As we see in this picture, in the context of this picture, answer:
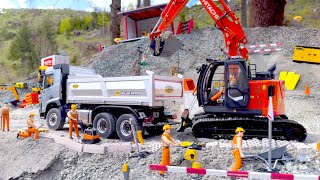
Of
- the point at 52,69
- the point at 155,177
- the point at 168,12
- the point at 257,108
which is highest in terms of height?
the point at 168,12

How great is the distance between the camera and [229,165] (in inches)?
318

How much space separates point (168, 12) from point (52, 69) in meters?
4.52

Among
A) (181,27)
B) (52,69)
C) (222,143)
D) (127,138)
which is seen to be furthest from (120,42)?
(222,143)

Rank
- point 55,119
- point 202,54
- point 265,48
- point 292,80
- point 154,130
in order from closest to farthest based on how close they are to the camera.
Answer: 1. point 154,130
2. point 55,119
3. point 292,80
4. point 265,48
5. point 202,54

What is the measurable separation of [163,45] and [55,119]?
14.7 ft

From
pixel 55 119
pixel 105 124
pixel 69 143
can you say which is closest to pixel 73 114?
pixel 105 124

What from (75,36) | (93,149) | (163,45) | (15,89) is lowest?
(93,149)

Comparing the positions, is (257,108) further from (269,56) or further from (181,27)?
(181,27)

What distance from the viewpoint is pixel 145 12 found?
27.3 metres

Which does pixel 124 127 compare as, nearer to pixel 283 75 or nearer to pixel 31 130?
pixel 31 130

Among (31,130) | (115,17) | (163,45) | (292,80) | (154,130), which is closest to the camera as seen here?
(31,130)

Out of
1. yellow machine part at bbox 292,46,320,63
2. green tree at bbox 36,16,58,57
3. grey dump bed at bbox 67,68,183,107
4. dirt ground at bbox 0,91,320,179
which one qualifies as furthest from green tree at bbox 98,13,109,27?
dirt ground at bbox 0,91,320,179

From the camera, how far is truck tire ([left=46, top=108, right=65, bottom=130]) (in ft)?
42.4

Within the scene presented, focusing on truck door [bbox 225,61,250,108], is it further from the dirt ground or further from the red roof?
the red roof
